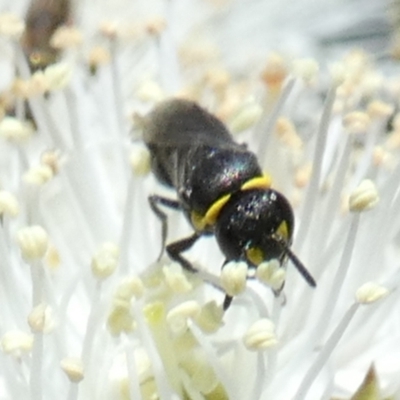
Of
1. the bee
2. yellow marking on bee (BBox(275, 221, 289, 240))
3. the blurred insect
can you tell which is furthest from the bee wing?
the blurred insect

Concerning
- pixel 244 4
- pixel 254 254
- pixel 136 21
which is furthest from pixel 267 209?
pixel 244 4

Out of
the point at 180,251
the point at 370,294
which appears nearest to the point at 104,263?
the point at 180,251

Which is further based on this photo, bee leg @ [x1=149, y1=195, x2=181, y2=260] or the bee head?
bee leg @ [x1=149, y1=195, x2=181, y2=260]

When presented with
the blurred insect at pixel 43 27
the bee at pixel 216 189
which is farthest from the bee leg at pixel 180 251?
the blurred insect at pixel 43 27

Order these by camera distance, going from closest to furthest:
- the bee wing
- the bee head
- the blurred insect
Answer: the bee head → the bee wing → the blurred insect

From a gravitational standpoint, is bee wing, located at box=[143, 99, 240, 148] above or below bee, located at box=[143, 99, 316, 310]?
above

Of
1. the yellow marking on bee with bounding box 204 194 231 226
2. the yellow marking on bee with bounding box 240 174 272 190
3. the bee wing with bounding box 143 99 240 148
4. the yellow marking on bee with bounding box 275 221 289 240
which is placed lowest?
the yellow marking on bee with bounding box 275 221 289 240

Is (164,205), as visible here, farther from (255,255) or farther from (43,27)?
(43,27)

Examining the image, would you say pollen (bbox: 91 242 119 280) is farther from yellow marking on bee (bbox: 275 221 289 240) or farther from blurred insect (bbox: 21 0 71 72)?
blurred insect (bbox: 21 0 71 72)
